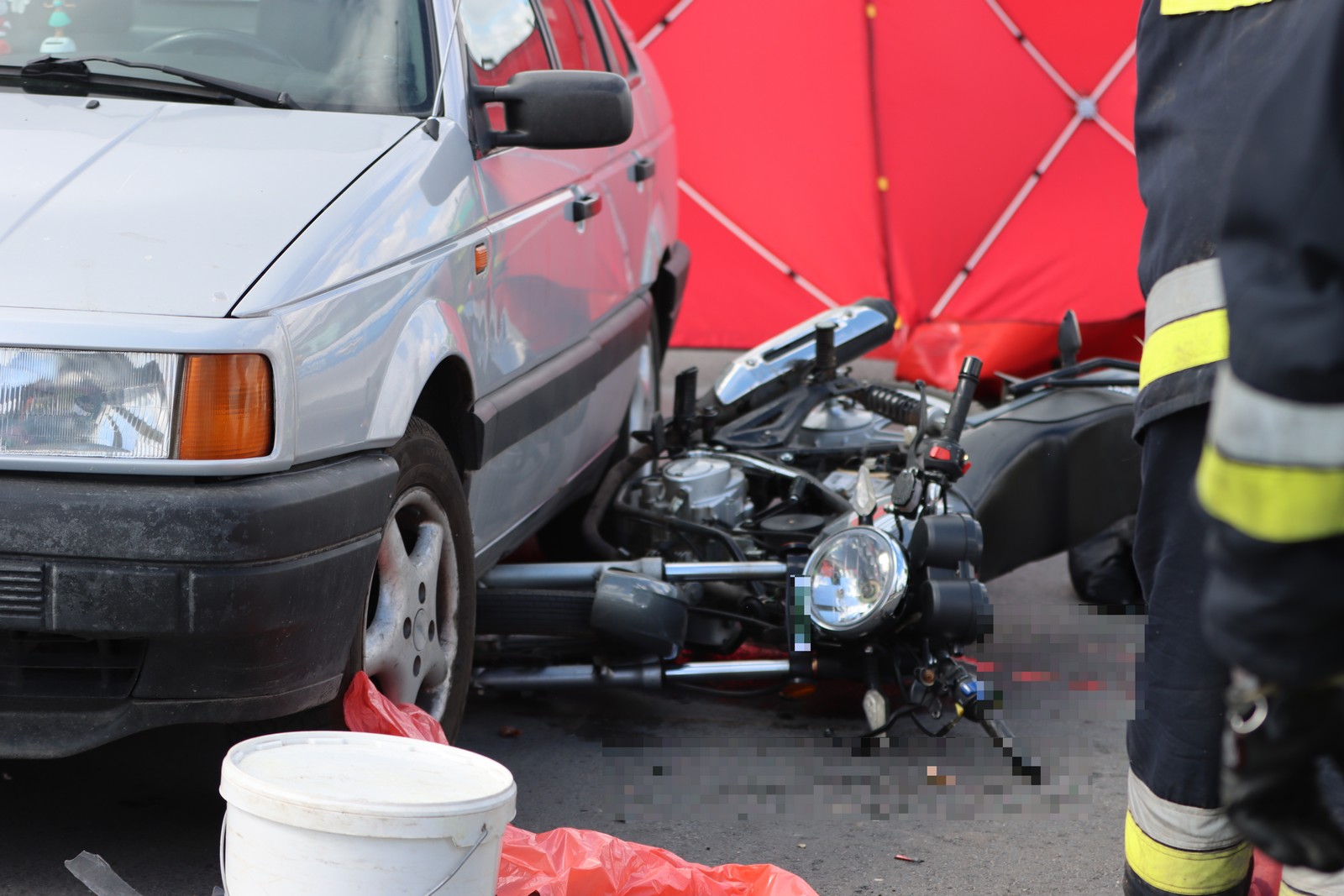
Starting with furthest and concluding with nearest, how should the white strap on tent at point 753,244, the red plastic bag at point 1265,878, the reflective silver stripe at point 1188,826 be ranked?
the white strap on tent at point 753,244
the red plastic bag at point 1265,878
the reflective silver stripe at point 1188,826

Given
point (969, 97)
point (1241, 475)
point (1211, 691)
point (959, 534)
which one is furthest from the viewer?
point (969, 97)

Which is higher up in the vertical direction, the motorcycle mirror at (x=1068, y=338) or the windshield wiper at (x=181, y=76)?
the windshield wiper at (x=181, y=76)

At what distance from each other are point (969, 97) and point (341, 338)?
670 centimetres

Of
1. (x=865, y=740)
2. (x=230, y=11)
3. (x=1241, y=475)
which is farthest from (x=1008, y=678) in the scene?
(x=1241, y=475)

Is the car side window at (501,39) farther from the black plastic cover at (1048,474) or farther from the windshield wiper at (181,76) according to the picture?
the black plastic cover at (1048,474)

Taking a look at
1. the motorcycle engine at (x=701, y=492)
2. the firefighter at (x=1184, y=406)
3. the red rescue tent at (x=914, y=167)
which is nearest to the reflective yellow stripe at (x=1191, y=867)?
the firefighter at (x=1184, y=406)

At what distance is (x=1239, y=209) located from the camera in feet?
4.80

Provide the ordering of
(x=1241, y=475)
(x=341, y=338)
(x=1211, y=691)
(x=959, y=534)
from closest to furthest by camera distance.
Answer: (x=1241, y=475)
(x=1211, y=691)
(x=341, y=338)
(x=959, y=534)

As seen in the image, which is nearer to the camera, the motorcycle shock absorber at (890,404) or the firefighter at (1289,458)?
the firefighter at (1289,458)

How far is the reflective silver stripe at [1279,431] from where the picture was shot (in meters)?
1.38

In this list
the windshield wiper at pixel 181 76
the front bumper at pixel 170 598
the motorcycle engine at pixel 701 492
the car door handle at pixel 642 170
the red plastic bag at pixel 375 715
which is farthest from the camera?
the car door handle at pixel 642 170

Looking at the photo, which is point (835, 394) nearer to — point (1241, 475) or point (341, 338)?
point (341, 338)

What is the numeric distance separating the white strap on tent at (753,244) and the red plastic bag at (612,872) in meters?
6.65

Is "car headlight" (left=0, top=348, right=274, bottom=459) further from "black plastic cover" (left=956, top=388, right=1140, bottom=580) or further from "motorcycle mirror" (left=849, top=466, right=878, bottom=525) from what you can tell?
"black plastic cover" (left=956, top=388, right=1140, bottom=580)
